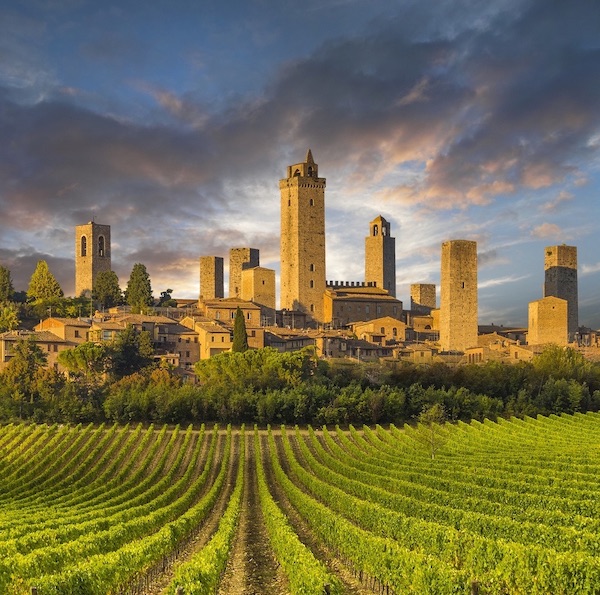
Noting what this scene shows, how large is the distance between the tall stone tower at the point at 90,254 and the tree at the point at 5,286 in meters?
13.3

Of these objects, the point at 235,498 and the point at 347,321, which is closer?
the point at 235,498

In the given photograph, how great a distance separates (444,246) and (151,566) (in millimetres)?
54366

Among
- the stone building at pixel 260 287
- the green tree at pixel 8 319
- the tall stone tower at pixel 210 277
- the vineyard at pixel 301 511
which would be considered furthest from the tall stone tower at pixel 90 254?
the vineyard at pixel 301 511

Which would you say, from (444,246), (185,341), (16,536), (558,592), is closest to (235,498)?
(16,536)

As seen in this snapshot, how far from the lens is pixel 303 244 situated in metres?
82.6

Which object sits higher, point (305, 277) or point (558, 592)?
point (305, 277)

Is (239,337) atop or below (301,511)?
atop

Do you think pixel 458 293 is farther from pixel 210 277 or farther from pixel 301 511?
pixel 301 511

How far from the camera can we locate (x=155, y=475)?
33875 millimetres

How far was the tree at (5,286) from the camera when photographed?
7719 cm

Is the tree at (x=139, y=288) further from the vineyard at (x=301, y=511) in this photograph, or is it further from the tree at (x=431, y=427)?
the tree at (x=431, y=427)

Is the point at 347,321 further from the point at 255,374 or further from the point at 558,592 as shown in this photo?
the point at 558,592

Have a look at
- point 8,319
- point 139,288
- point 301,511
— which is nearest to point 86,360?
point 8,319

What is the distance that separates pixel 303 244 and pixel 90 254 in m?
27.6
